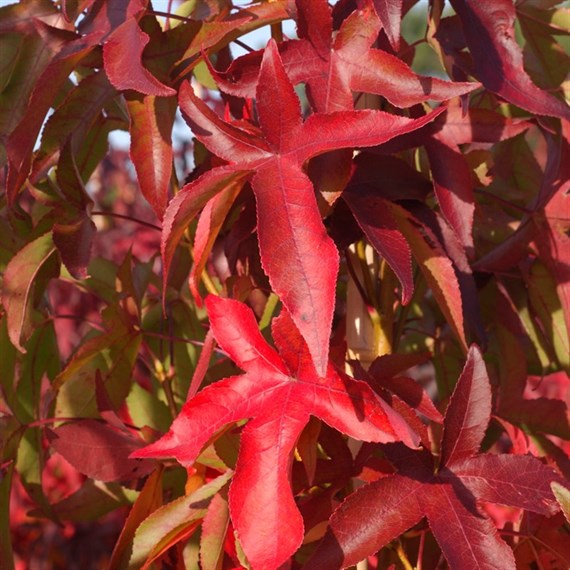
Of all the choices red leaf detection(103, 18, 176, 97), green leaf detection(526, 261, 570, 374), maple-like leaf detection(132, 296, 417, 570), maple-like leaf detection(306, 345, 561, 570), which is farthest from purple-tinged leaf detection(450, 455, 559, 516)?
red leaf detection(103, 18, 176, 97)

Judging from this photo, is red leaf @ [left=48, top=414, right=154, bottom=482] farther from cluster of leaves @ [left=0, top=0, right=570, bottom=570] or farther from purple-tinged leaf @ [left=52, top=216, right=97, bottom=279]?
purple-tinged leaf @ [left=52, top=216, right=97, bottom=279]

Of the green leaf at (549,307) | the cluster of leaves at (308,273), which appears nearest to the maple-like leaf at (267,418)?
the cluster of leaves at (308,273)

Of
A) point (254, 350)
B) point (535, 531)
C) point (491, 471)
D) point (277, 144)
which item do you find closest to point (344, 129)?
point (277, 144)

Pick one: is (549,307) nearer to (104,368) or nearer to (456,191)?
(456,191)

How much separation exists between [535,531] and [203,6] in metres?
0.53

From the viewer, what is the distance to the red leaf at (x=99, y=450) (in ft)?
2.62

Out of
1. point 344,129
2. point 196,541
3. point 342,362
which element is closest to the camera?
point 344,129

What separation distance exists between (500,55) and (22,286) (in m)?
0.44

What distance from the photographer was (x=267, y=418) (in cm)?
62

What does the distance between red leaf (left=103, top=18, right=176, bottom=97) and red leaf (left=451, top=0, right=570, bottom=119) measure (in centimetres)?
25

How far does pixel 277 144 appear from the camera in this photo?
628 mm

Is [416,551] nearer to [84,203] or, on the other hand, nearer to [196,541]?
[196,541]

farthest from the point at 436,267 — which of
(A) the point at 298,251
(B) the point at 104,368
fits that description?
(B) the point at 104,368

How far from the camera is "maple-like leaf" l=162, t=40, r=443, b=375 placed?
556 mm
